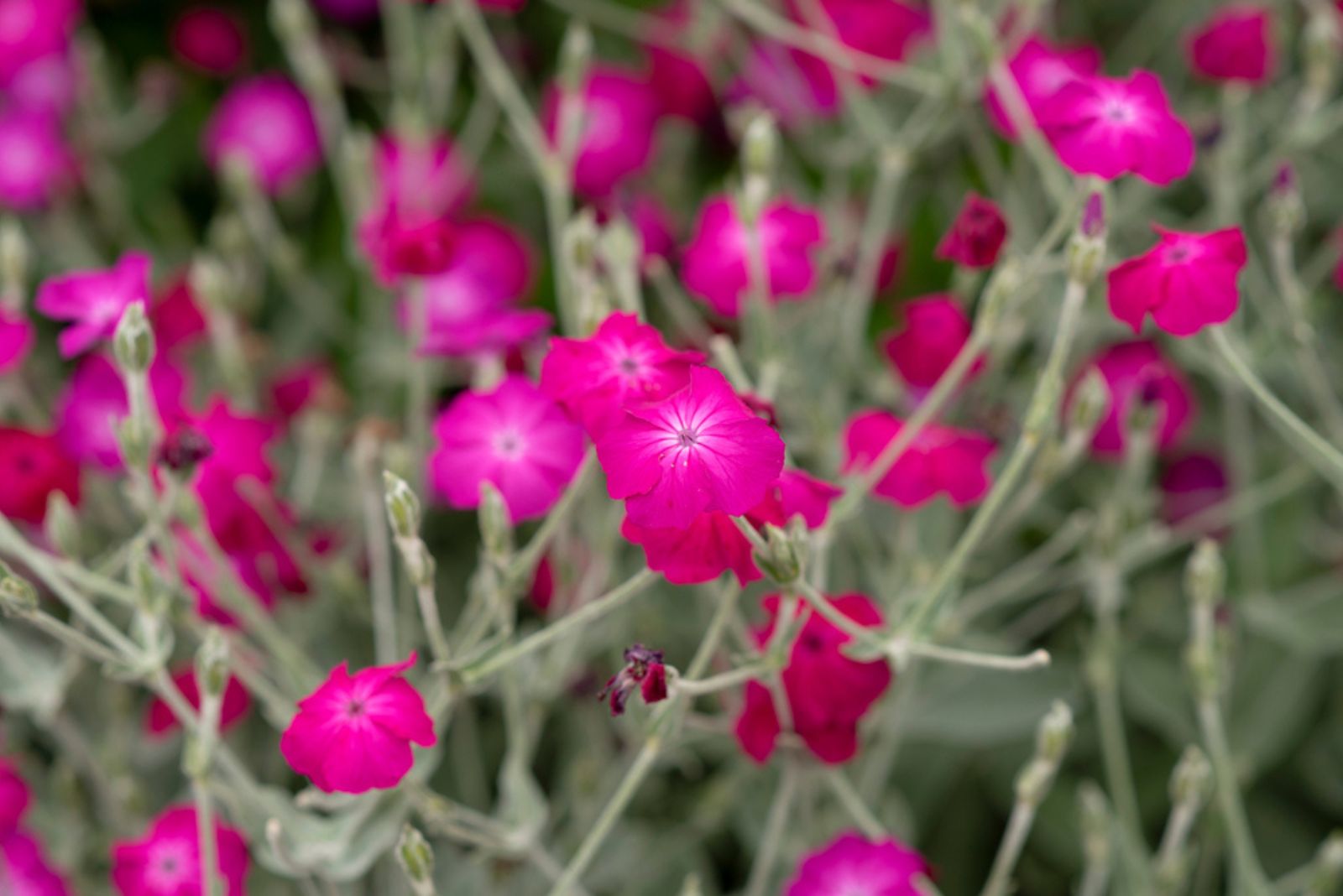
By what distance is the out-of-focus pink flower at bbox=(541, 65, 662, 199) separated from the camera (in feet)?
4.87

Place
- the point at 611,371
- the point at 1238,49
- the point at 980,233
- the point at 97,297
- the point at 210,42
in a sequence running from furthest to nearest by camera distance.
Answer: the point at 210,42 → the point at 1238,49 → the point at 97,297 → the point at 980,233 → the point at 611,371

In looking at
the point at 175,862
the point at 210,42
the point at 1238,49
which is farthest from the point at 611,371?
the point at 210,42

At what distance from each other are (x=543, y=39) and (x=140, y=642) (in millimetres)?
1110

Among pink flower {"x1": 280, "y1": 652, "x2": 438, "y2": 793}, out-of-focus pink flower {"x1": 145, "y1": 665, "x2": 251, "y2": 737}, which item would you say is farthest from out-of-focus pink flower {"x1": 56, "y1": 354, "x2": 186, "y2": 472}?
pink flower {"x1": 280, "y1": 652, "x2": 438, "y2": 793}

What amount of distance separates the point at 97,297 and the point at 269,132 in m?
0.65

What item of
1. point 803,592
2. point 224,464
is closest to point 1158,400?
point 803,592

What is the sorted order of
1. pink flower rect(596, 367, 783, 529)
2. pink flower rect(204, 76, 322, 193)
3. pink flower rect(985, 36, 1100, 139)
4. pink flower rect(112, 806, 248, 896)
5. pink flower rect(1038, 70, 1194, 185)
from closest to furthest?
1. pink flower rect(596, 367, 783, 529)
2. pink flower rect(1038, 70, 1194, 185)
3. pink flower rect(112, 806, 248, 896)
4. pink flower rect(985, 36, 1100, 139)
5. pink flower rect(204, 76, 322, 193)

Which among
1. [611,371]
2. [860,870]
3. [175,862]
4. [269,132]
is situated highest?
[269,132]

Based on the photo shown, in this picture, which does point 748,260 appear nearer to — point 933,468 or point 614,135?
point 933,468

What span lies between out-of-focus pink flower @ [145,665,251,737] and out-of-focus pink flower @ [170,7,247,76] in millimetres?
860

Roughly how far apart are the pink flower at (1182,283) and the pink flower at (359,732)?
1.49ft

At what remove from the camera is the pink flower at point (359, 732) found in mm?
760

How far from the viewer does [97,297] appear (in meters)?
1.02

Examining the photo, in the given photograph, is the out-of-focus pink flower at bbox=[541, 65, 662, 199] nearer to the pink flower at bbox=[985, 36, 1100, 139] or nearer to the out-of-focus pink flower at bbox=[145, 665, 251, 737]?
the pink flower at bbox=[985, 36, 1100, 139]
